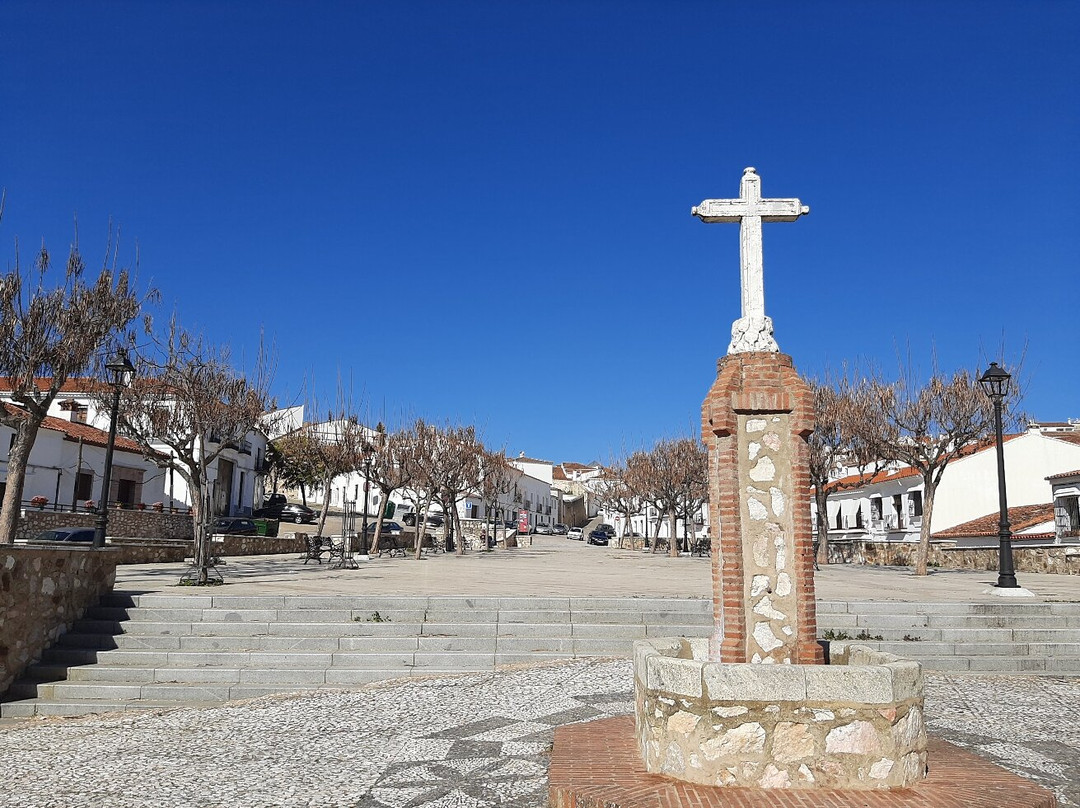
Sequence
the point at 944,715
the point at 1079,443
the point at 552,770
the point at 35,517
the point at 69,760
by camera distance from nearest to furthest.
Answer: the point at 552,770 → the point at 69,760 → the point at 944,715 → the point at 35,517 → the point at 1079,443

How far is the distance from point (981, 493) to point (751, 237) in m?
39.0

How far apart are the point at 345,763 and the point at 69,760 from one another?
2598 mm

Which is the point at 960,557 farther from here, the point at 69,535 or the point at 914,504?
the point at 69,535

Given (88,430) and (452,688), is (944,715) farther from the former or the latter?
(88,430)

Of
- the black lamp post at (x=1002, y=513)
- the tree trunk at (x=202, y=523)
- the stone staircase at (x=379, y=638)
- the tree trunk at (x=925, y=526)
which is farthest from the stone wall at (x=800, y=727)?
the tree trunk at (x=925, y=526)

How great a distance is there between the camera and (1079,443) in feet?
116

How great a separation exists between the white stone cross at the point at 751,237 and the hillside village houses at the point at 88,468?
73.6ft

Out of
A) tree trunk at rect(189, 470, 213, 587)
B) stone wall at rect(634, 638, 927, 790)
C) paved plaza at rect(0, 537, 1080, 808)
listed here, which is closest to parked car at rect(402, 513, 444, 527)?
tree trunk at rect(189, 470, 213, 587)

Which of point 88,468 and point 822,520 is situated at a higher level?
point 88,468

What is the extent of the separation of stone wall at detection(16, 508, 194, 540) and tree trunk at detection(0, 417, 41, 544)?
984 centimetres

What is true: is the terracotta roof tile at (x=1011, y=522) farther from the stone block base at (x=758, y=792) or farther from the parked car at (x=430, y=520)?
the parked car at (x=430, y=520)

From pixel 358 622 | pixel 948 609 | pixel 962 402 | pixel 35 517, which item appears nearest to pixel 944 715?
pixel 948 609

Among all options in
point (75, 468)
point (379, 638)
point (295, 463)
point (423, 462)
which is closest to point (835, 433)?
point (423, 462)

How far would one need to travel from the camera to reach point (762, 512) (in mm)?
5898
